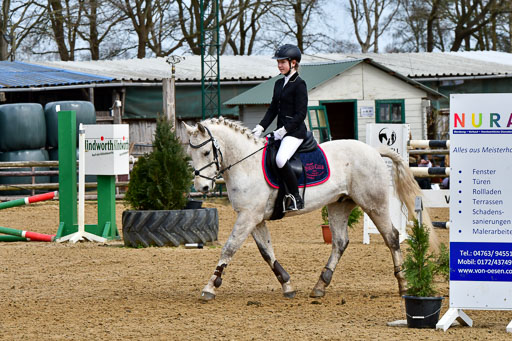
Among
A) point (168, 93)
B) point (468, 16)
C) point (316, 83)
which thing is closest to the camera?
point (168, 93)

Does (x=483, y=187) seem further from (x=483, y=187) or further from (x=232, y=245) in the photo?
(x=232, y=245)

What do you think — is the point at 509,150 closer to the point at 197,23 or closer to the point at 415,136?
the point at 415,136

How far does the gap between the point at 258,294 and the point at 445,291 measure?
177 centimetres

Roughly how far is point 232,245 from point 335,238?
1192mm

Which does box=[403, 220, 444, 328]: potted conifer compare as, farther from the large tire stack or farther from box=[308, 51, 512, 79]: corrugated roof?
box=[308, 51, 512, 79]: corrugated roof

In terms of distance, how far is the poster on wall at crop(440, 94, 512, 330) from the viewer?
657 centimetres

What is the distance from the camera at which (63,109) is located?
22.1 meters

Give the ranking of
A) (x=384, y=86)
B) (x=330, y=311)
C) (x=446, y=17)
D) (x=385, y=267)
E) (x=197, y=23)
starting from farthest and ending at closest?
(x=446, y=17)
(x=197, y=23)
(x=384, y=86)
(x=385, y=267)
(x=330, y=311)

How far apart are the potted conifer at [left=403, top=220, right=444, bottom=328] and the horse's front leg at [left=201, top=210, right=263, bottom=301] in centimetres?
193

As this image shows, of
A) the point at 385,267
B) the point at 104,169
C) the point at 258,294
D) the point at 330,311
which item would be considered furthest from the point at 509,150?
the point at 104,169

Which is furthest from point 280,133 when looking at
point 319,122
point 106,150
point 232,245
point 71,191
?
point 319,122

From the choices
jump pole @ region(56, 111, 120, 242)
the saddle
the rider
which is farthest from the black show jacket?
jump pole @ region(56, 111, 120, 242)

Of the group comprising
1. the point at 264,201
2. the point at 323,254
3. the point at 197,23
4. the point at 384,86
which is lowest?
the point at 323,254

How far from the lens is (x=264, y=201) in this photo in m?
8.36
